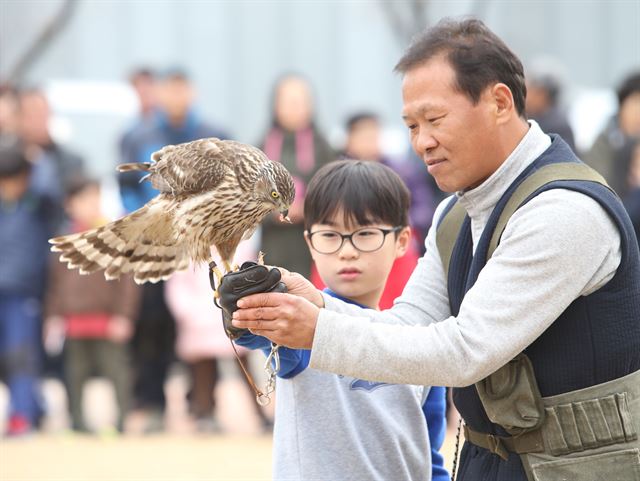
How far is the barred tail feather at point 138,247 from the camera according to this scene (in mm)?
3785

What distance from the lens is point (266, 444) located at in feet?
23.4

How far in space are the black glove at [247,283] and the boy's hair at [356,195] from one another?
2.30 feet

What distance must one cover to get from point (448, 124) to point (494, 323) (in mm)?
518

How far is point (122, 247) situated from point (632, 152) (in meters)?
4.19

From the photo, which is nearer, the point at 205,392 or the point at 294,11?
the point at 205,392

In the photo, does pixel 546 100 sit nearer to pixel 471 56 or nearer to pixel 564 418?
pixel 471 56

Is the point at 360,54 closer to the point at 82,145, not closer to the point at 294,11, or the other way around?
the point at 294,11

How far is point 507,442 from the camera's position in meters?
2.74

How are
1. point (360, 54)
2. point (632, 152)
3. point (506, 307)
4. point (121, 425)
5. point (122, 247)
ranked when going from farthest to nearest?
point (360, 54) < point (121, 425) < point (632, 152) < point (122, 247) < point (506, 307)

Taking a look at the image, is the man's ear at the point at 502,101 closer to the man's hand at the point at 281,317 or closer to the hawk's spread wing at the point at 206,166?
the man's hand at the point at 281,317

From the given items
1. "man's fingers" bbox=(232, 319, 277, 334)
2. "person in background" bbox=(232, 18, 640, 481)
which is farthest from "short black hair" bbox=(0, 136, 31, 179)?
"man's fingers" bbox=(232, 319, 277, 334)

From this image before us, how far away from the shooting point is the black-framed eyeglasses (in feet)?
10.9

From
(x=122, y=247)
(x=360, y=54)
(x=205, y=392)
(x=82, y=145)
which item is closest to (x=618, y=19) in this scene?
(x=360, y=54)

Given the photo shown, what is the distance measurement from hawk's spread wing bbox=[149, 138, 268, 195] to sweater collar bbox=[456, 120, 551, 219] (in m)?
1.00
